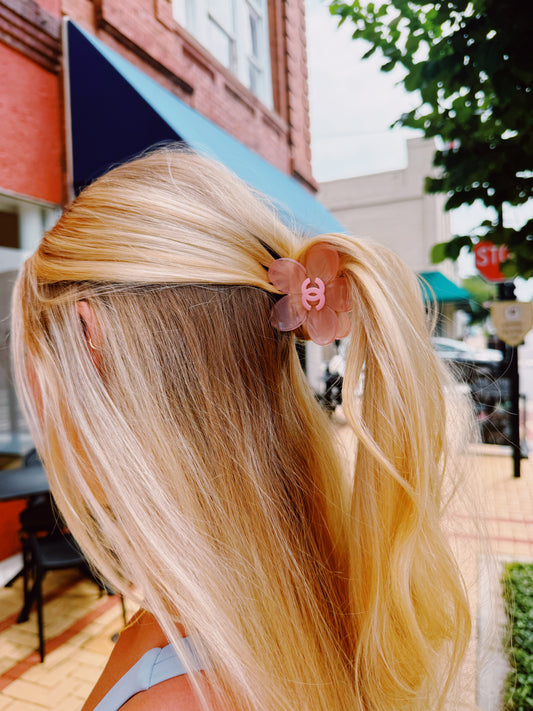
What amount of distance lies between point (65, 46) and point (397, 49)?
290 centimetres

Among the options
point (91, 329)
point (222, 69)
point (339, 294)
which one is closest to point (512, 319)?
point (222, 69)

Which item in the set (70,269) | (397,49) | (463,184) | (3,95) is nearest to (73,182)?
(3,95)

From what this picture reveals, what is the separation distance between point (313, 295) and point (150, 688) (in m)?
0.59

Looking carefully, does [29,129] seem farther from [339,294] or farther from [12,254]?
[339,294]

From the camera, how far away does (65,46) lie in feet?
12.2

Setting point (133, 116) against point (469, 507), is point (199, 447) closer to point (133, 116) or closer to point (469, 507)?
point (469, 507)

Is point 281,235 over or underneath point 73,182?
underneath

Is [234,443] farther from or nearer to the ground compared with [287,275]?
nearer to the ground

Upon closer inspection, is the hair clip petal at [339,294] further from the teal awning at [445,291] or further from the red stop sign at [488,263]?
the teal awning at [445,291]

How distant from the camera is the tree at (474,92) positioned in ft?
4.96

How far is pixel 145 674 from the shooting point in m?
0.68

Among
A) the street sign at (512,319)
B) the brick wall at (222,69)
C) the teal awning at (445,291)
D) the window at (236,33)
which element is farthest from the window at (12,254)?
the teal awning at (445,291)

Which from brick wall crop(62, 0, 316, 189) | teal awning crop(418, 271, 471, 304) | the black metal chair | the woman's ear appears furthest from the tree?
teal awning crop(418, 271, 471, 304)

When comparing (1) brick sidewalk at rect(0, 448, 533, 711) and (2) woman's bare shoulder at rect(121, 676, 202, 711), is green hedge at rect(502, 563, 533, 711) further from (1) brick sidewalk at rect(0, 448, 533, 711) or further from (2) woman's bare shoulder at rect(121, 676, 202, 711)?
(2) woman's bare shoulder at rect(121, 676, 202, 711)
